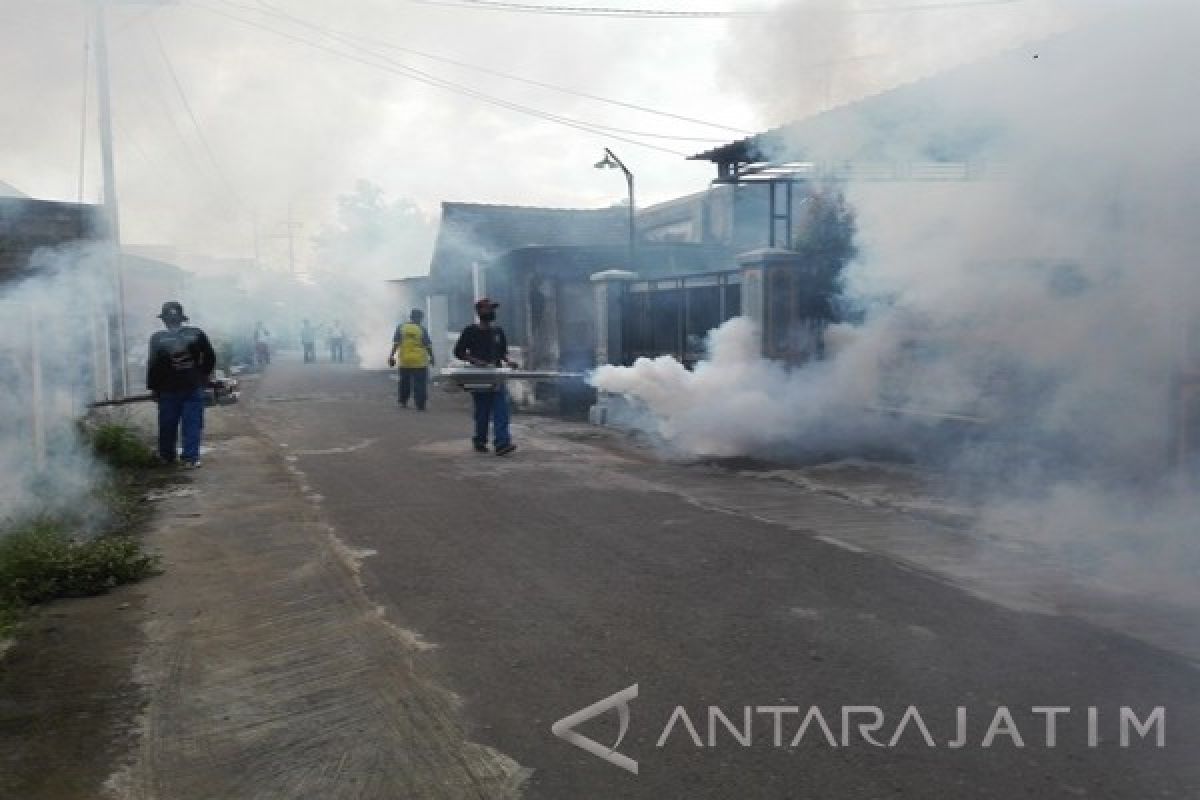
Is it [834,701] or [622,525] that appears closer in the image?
[834,701]

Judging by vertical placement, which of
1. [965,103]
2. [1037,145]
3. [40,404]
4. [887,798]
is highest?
[965,103]

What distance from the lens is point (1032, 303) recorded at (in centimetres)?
756

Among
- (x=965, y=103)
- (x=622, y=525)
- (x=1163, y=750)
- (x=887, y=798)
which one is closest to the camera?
(x=887, y=798)

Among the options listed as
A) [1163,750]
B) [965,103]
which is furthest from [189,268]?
[1163,750]

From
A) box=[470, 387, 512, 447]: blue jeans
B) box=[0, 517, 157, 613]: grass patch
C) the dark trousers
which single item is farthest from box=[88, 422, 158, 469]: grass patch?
the dark trousers

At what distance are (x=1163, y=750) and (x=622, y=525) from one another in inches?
144

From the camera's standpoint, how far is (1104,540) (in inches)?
228

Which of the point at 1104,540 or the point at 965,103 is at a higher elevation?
the point at 965,103

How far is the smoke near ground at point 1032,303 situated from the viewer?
6227mm

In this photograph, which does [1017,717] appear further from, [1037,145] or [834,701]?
[1037,145]

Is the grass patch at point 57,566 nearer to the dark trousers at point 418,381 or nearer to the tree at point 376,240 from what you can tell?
the dark trousers at point 418,381

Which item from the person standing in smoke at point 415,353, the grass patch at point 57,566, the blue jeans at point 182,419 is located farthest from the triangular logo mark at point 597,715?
the person standing in smoke at point 415,353

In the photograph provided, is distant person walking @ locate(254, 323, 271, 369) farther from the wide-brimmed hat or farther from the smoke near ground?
the smoke near ground

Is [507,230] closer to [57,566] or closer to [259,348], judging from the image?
[259,348]
